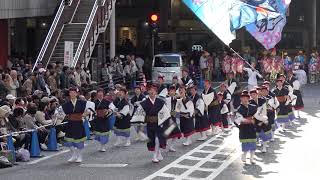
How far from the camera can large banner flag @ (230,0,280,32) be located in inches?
826

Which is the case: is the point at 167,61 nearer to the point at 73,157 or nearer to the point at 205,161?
the point at 73,157

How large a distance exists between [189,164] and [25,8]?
1678 cm

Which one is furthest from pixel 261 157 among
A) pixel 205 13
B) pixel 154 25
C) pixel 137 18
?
pixel 137 18

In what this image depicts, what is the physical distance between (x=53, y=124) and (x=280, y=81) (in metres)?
7.15

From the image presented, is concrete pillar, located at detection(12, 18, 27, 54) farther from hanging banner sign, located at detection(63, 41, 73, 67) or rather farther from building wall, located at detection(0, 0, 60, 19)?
hanging banner sign, located at detection(63, 41, 73, 67)

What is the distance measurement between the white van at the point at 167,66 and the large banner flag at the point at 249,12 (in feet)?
38.9

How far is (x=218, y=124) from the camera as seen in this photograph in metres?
20.0

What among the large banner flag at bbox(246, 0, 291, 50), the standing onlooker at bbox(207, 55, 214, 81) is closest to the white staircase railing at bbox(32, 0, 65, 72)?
the standing onlooker at bbox(207, 55, 214, 81)

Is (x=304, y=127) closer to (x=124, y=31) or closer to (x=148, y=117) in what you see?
(x=148, y=117)

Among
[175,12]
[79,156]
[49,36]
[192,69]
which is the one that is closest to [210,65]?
[192,69]

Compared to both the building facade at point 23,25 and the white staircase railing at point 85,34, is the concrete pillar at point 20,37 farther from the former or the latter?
the white staircase railing at point 85,34

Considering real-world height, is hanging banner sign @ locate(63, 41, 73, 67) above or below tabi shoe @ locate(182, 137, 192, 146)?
above

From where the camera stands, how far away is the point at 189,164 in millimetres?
15180

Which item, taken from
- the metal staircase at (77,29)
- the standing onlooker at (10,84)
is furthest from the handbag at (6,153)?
the metal staircase at (77,29)
